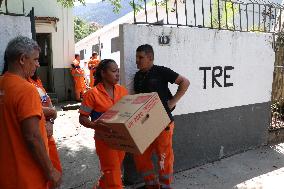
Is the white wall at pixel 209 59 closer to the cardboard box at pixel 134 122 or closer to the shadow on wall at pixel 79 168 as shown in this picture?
the cardboard box at pixel 134 122

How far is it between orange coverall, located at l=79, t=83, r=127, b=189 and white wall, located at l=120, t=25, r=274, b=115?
28.5 inches

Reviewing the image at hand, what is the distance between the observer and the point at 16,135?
6.84 ft

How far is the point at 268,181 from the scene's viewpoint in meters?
4.51

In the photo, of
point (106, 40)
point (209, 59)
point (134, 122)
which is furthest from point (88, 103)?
point (106, 40)

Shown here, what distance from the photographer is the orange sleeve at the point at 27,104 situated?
1.99 m

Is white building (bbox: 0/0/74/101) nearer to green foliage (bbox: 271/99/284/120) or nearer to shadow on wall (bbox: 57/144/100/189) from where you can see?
shadow on wall (bbox: 57/144/100/189)

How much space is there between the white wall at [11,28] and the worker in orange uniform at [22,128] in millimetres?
1310

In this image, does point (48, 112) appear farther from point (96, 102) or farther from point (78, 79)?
point (78, 79)

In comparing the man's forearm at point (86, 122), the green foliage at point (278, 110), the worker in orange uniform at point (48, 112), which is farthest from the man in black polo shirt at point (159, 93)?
the green foliage at point (278, 110)

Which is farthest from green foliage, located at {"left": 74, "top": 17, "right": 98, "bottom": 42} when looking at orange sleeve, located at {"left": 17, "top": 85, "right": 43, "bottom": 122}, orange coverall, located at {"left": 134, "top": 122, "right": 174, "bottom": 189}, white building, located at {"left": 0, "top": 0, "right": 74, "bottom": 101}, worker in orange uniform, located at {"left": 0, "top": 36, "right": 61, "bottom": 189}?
orange sleeve, located at {"left": 17, "top": 85, "right": 43, "bottom": 122}

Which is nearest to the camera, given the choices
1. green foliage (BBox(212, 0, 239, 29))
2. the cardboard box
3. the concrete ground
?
the cardboard box

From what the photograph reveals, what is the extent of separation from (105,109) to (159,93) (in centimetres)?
75

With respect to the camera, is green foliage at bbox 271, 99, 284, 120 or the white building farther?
the white building

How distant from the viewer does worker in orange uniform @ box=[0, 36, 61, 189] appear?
2004 mm
